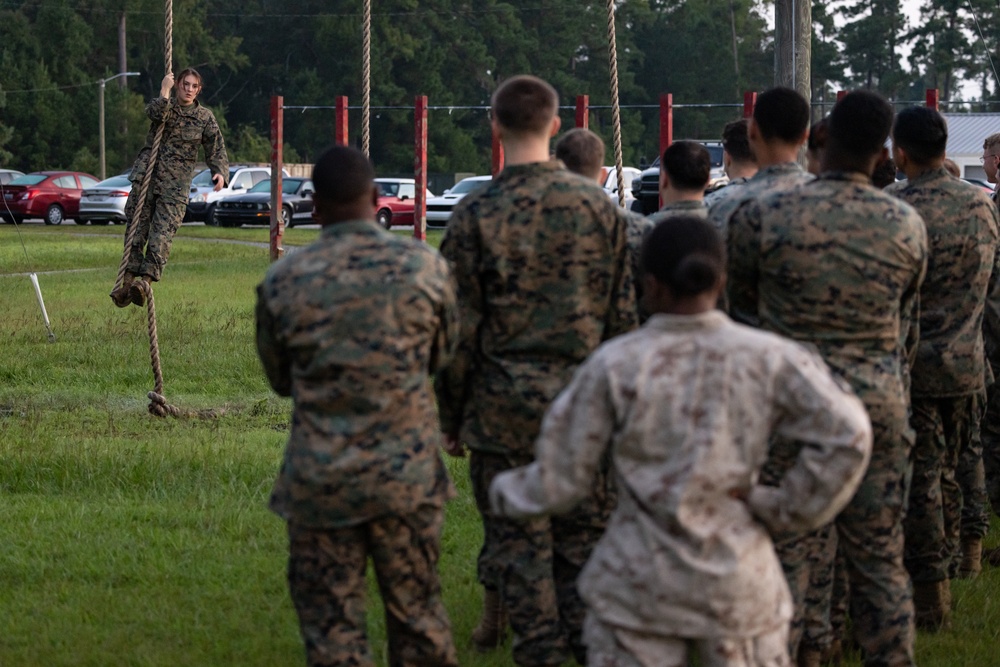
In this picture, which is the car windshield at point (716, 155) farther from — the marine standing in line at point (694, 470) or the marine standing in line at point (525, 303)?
the marine standing in line at point (694, 470)

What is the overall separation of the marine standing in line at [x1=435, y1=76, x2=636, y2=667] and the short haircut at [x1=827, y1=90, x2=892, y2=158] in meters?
0.80

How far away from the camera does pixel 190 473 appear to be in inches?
359

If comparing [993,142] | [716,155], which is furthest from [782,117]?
[716,155]

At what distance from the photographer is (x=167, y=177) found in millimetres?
10820

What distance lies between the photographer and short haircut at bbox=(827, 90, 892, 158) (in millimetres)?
5211

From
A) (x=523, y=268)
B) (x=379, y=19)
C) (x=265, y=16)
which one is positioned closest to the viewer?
(x=523, y=268)

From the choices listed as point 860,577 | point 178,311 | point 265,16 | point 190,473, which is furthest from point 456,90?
point 860,577

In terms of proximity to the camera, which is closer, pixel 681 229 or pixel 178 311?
pixel 681 229

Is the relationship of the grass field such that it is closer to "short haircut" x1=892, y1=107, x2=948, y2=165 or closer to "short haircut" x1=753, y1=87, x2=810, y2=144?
Answer: "short haircut" x1=892, y1=107, x2=948, y2=165

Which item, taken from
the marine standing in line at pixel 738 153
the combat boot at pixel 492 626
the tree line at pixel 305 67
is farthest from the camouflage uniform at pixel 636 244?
the tree line at pixel 305 67

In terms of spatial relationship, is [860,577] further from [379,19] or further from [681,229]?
[379,19]

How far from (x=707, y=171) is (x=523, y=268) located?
1273 millimetres

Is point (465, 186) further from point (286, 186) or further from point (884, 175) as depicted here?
point (884, 175)

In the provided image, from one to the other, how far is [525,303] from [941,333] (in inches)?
83.5
